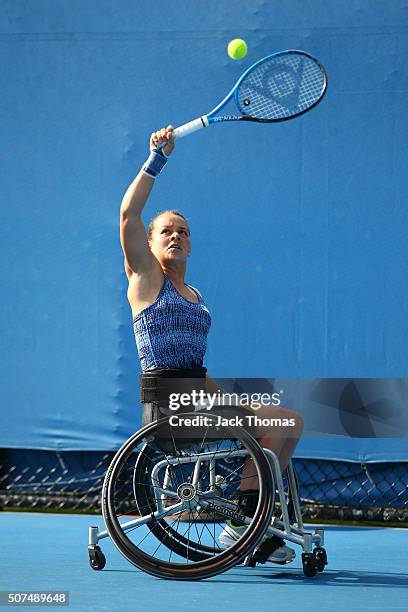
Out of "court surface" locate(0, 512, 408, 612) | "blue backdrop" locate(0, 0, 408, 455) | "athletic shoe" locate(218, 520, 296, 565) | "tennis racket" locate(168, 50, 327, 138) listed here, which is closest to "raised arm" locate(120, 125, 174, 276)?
"tennis racket" locate(168, 50, 327, 138)

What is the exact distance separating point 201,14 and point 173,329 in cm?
217

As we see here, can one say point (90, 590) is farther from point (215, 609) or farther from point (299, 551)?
point (299, 551)

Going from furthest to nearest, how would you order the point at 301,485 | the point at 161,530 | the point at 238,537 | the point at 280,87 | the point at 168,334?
the point at 301,485, the point at 280,87, the point at 161,530, the point at 168,334, the point at 238,537

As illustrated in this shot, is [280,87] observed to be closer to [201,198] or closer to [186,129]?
[186,129]

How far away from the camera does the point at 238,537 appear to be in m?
2.77

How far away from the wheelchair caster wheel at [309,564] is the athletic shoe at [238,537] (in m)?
0.04

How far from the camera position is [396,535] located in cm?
406

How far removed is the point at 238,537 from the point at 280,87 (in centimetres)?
154

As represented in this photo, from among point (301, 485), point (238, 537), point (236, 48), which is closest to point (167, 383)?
point (238, 537)

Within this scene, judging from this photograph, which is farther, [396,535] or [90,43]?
[90,43]

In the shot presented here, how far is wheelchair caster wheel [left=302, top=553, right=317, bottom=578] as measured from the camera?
9.29 ft

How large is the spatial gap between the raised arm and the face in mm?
157

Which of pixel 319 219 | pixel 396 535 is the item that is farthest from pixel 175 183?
pixel 396 535

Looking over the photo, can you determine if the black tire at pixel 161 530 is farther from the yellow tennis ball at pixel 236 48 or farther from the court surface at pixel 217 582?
the yellow tennis ball at pixel 236 48
